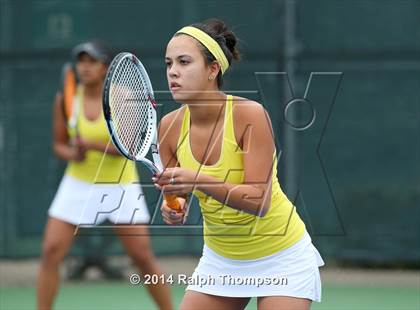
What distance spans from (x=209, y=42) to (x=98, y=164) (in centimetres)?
230

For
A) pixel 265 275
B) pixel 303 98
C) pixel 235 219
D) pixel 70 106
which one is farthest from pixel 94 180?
pixel 265 275

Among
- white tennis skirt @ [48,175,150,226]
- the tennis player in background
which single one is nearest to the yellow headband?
the tennis player in background

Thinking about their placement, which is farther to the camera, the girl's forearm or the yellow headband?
the yellow headband

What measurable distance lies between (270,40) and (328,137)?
30.4 inches

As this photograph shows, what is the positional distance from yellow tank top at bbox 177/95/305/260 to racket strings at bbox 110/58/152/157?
209mm

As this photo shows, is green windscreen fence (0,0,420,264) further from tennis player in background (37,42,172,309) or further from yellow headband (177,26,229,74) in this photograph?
yellow headband (177,26,229,74)

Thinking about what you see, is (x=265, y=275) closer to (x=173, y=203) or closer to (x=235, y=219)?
(x=235, y=219)

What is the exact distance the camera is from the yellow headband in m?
3.63

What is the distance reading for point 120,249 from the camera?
7.67m

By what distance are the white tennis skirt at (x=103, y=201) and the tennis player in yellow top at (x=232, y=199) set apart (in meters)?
2.07

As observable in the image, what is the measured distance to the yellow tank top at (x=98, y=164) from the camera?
5828 mm

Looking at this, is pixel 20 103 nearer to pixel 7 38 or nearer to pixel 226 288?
pixel 7 38

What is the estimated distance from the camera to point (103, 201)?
233 inches

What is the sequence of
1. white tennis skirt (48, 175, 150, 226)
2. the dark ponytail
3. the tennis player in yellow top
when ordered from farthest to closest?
white tennis skirt (48, 175, 150, 226) → the dark ponytail → the tennis player in yellow top
